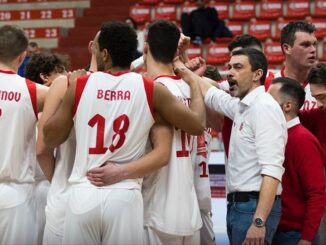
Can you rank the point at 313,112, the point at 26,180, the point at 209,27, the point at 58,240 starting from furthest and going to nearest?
the point at 209,27, the point at 313,112, the point at 26,180, the point at 58,240

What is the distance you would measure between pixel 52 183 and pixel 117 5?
41.6ft

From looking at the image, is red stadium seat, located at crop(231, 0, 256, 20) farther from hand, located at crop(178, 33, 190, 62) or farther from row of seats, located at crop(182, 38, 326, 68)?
hand, located at crop(178, 33, 190, 62)

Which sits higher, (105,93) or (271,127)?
(105,93)

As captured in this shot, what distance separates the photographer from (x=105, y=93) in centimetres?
345

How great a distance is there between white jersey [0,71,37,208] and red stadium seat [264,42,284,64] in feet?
31.2

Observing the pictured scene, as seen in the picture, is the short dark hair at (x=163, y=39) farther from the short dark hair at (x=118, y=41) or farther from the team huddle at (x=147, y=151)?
the short dark hair at (x=118, y=41)

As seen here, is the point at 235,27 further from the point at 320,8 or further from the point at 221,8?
the point at 320,8

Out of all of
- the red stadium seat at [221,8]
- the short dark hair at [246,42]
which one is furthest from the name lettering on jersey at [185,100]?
the red stadium seat at [221,8]

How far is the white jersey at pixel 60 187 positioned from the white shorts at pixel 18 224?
9.2 inches

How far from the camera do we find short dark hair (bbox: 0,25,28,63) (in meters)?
3.95

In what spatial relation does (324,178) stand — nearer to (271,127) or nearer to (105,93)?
(271,127)

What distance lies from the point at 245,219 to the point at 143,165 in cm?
70

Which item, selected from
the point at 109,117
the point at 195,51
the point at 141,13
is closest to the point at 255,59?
the point at 109,117

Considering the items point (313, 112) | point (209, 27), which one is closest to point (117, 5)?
point (209, 27)
